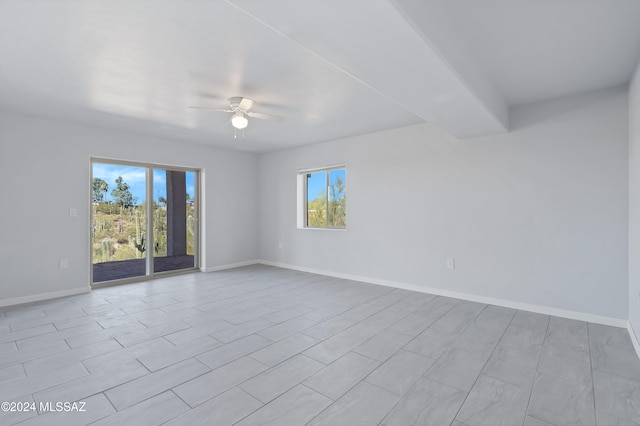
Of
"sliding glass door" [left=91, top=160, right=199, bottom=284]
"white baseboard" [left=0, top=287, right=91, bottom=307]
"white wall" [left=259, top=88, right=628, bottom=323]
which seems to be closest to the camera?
"white wall" [left=259, top=88, right=628, bottom=323]

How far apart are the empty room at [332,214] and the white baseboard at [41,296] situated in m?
0.02

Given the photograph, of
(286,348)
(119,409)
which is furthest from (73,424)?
(286,348)

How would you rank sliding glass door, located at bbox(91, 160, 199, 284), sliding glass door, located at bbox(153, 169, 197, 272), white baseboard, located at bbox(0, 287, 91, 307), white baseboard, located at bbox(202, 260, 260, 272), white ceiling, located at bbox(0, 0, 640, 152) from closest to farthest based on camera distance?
white ceiling, located at bbox(0, 0, 640, 152)
white baseboard, located at bbox(0, 287, 91, 307)
sliding glass door, located at bbox(91, 160, 199, 284)
sliding glass door, located at bbox(153, 169, 197, 272)
white baseboard, located at bbox(202, 260, 260, 272)

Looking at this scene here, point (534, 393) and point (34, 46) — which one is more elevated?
point (34, 46)

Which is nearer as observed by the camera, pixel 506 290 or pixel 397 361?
pixel 397 361

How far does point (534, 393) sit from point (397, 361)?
0.88 m

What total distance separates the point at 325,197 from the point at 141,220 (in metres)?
3.19

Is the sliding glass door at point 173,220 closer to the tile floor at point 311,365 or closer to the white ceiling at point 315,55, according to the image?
the tile floor at point 311,365

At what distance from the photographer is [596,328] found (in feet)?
10.0

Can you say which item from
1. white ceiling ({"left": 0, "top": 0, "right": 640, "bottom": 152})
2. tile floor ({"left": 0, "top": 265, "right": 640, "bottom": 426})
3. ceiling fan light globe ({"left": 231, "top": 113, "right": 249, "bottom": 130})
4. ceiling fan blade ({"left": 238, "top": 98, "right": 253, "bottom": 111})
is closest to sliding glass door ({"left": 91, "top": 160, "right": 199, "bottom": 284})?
tile floor ({"left": 0, "top": 265, "right": 640, "bottom": 426})

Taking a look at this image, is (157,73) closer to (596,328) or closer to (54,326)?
(54,326)

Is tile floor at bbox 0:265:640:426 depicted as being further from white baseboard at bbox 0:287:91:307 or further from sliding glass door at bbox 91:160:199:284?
sliding glass door at bbox 91:160:199:284

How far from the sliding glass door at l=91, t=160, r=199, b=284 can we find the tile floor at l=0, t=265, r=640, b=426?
1.19 m

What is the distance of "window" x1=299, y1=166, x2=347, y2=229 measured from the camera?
18.0 ft
